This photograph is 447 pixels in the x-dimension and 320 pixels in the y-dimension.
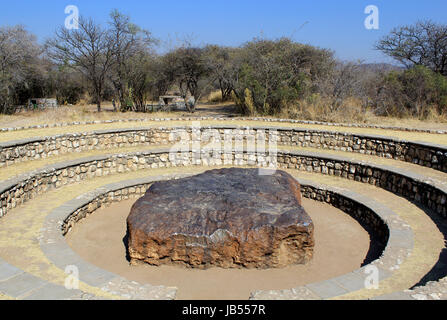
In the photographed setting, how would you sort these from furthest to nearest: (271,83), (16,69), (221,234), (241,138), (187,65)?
(187,65), (16,69), (271,83), (241,138), (221,234)

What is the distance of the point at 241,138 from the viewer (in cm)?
1215

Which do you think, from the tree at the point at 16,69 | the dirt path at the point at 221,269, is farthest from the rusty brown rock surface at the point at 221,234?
the tree at the point at 16,69

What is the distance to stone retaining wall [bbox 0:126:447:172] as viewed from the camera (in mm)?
9234

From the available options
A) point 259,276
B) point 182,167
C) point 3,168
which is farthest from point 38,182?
point 259,276

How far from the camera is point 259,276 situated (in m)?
5.44

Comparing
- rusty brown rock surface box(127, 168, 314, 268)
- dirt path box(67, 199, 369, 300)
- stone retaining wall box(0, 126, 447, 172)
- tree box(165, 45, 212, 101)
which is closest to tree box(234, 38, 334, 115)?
tree box(165, 45, 212, 101)

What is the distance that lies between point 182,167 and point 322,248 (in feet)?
17.2

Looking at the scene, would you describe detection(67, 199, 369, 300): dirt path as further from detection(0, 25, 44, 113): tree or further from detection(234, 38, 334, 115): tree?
detection(0, 25, 44, 113): tree

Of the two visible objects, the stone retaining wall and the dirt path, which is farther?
the stone retaining wall

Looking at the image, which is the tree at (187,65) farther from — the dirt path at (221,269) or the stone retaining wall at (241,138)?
the dirt path at (221,269)

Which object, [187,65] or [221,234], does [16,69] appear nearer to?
[187,65]

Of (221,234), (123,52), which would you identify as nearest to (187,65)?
(123,52)

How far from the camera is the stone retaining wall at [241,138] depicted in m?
9.23
